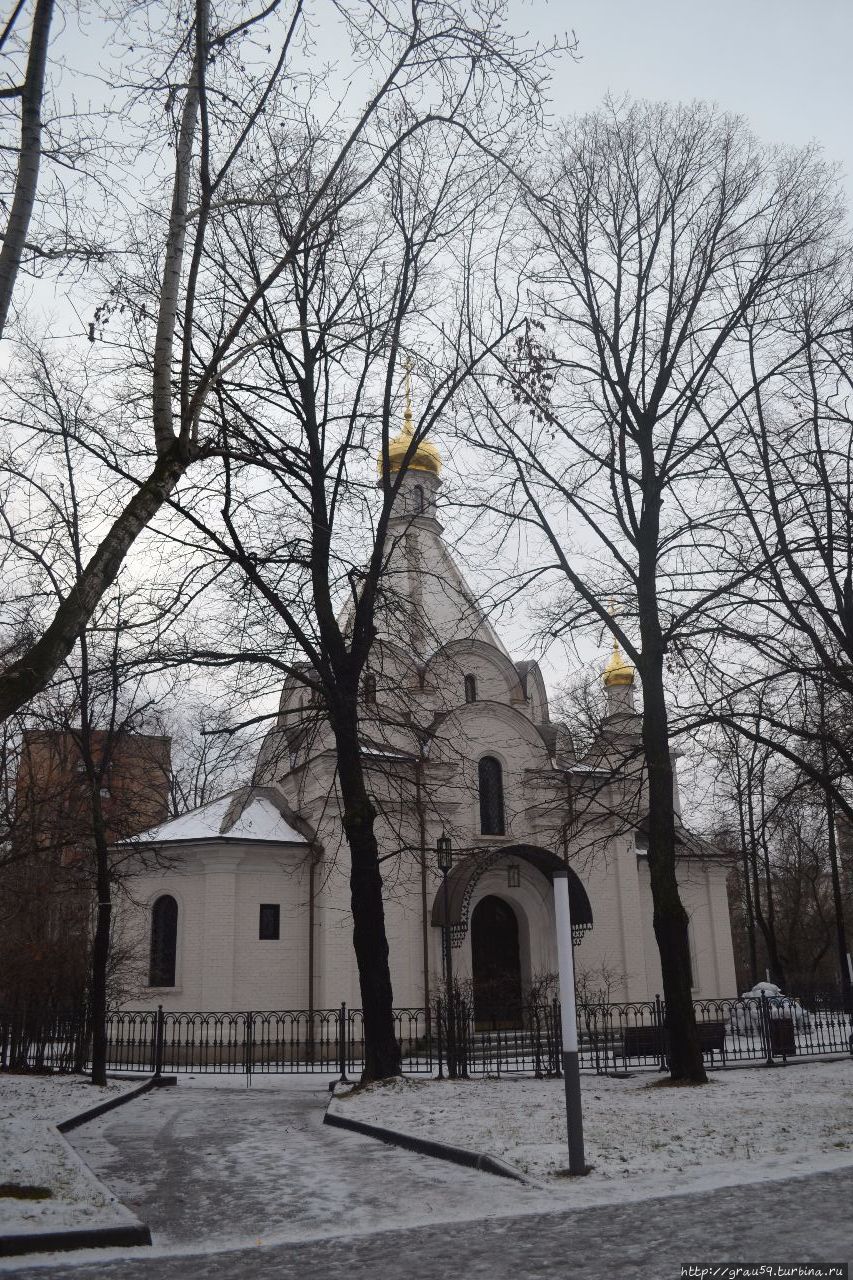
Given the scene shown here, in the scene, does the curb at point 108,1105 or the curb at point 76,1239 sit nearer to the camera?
the curb at point 76,1239

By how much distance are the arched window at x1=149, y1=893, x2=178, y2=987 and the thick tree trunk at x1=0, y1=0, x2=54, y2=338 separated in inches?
805

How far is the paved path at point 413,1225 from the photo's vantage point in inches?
197

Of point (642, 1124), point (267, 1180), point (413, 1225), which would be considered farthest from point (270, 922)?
point (413, 1225)

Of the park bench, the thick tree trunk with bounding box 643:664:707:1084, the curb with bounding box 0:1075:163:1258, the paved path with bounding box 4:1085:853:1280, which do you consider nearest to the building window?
the park bench

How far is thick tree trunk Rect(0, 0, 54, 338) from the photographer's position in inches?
273

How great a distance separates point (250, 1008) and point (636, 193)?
19126 mm

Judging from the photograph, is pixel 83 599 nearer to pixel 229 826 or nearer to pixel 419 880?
pixel 229 826

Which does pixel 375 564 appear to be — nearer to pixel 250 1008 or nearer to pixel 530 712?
pixel 250 1008

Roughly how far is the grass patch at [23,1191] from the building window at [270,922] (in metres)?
18.5

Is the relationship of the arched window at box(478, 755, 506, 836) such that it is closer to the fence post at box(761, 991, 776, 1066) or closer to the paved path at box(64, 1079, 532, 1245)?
the fence post at box(761, 991, 776, 1066)

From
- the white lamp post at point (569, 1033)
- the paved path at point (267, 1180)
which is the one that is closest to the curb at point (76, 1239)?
the paved path at point (267, 1180)

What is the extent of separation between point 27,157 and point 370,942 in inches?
400

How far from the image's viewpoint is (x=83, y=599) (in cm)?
686

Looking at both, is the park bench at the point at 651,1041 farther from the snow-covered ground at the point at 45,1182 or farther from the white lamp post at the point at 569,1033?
the white lamp post at the point at 569,1033
